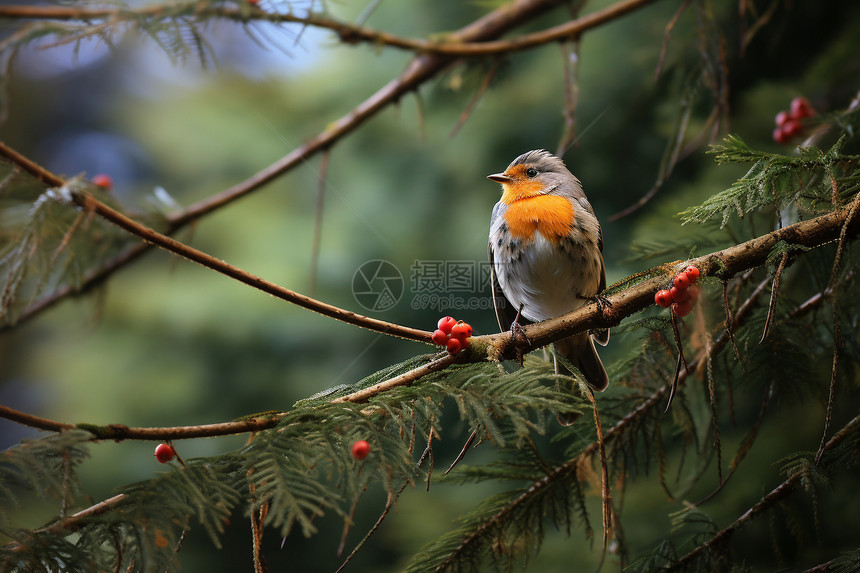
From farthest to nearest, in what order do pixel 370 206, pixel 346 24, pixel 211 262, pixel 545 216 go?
pixel 370 206 < pixel 346 24 < pixel 545 216 < pixel 211 262

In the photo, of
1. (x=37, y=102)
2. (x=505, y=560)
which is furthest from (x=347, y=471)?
(x=37, y=102)

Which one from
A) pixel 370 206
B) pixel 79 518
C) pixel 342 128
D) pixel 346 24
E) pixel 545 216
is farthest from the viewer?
pixel 370 206

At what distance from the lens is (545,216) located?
1281 mm

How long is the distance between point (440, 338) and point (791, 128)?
1285mm

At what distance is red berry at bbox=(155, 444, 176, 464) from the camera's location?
724 mm

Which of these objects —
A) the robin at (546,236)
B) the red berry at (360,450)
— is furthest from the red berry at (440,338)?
the robin at (546,236)

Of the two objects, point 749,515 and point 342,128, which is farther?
point 342,128

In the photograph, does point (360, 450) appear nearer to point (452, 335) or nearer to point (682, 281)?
point (452, 335)

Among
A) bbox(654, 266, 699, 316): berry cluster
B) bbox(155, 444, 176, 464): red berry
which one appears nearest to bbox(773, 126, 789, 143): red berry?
bbox(654, 266, 699, 316): berry cluster

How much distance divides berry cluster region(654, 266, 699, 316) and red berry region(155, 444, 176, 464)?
65 centimetres

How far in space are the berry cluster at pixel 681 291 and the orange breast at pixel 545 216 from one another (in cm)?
49

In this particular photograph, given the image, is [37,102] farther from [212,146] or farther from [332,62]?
[332,62]

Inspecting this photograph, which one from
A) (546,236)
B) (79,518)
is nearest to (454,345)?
(79,518)

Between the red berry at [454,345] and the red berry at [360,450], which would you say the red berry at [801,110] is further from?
the red berry at [360,450]
